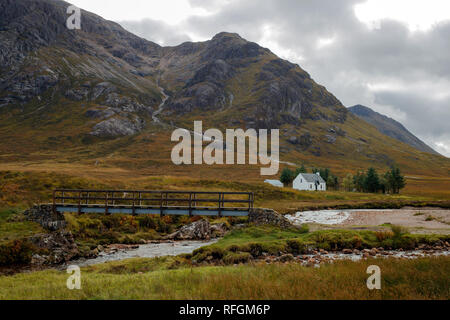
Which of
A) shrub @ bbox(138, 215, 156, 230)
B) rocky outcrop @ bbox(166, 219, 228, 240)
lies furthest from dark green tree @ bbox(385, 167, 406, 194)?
shrub @ bbox(138, 215, 156, 230)

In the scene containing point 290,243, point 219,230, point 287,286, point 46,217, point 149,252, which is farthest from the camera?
point 219,230

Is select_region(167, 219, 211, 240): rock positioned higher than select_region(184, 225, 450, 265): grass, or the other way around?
select_region(184, 225, 450, 265): grass

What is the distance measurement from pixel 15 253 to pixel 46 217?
26.1 ft

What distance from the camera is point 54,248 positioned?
70.7 ft

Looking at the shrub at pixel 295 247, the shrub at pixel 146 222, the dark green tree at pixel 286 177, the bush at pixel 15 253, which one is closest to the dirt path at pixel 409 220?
the shrub at pixel 295 247

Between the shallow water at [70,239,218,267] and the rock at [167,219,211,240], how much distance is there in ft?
5.89

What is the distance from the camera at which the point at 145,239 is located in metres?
28.8

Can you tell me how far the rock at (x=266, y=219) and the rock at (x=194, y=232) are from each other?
4.76m

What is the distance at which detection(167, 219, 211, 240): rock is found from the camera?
28922 millimetres

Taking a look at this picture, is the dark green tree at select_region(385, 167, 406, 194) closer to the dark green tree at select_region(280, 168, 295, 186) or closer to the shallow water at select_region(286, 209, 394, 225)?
the dark green tree at select_region(280, 168, 295, 186)

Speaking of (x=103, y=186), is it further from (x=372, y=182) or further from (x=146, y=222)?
(x=372, y=182)

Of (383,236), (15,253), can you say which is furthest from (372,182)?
(15,253)

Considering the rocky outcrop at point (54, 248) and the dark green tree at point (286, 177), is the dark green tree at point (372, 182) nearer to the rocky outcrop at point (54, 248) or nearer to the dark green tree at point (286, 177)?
A: the dark green tree at point (286, 177)
